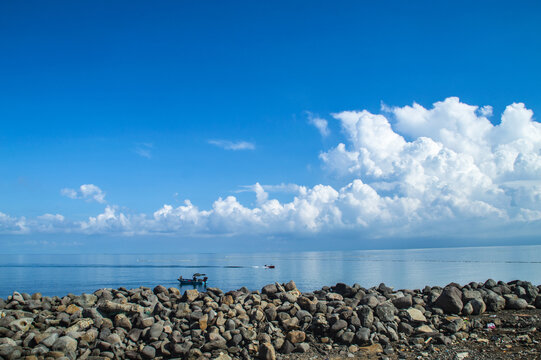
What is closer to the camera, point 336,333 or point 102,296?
point 336,333

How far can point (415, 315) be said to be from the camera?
1362 centimetres

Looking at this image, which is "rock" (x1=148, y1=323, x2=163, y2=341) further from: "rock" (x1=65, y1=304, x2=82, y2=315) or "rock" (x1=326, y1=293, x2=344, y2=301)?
"rock" (x1=326, y1=293, x2=344, y2=301)

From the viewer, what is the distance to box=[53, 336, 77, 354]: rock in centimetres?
1120

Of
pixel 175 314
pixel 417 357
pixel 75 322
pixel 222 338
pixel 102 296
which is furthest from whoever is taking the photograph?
pixel 102 296

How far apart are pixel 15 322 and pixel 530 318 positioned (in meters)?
17.1

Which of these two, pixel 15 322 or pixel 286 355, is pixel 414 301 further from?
pixel 15 322

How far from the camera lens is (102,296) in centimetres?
1548

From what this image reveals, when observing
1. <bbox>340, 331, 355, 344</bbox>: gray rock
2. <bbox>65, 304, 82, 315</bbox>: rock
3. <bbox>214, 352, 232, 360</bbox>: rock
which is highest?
<bbox>65, 304, 82, 315</bbox>: rock

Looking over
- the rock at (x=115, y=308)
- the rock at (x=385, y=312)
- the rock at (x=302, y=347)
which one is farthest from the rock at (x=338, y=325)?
the rock at (x=115, y=308)

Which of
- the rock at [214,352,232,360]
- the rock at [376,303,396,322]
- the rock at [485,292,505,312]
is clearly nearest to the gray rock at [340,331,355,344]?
the rock at [376,303,396,322]

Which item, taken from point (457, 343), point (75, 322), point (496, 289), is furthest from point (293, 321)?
point (496, 289)

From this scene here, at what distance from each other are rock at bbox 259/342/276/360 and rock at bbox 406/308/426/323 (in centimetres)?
515

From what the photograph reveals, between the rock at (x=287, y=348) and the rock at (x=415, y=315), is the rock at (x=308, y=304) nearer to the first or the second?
the rock at (x=287, y=348)

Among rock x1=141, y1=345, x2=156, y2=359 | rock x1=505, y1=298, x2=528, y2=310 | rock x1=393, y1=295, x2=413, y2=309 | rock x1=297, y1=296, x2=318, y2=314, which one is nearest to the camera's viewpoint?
rock x1=141, y1=345, x2=156, y2=359
